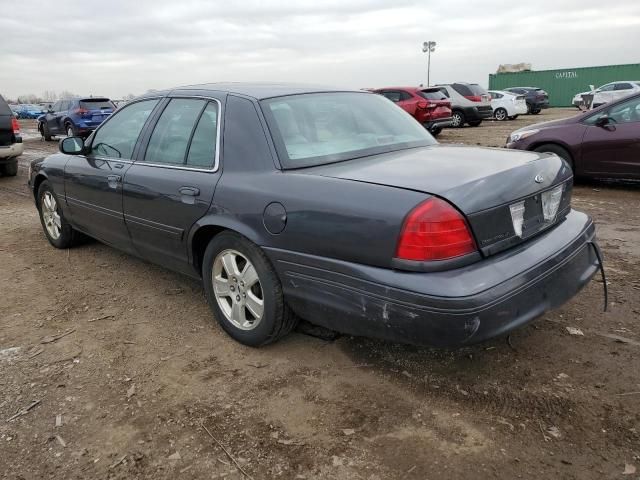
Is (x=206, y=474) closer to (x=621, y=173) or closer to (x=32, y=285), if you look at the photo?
(x=32, y=285)

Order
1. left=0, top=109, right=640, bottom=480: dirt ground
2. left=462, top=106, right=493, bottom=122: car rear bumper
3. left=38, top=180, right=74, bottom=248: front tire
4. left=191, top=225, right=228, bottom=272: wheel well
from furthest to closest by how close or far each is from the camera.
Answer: left=462, top=106, right=493, bottom=122: car rear bumper < left=38, top=180, right=74, bottom=248: front tire < left=191, top=225, right=228, bottom=272: wheel well < left=0, top=109, right=640, bottom=480: dirt ground

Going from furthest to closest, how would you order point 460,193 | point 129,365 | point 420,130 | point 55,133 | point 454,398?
point 55,133, point 420,130, point 129,365, point 454,398, point 460,193

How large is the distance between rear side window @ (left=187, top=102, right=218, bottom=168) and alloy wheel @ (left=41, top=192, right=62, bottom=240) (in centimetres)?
245

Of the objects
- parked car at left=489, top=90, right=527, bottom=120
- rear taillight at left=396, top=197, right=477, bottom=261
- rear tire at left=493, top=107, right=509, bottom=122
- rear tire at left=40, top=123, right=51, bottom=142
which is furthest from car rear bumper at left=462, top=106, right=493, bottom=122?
rear taillight at left=396, top=197, right=477, bottom=261

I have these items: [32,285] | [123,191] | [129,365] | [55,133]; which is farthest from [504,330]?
[55,133]

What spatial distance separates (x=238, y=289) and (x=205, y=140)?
96 centimetres

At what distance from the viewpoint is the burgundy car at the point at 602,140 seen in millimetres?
7141

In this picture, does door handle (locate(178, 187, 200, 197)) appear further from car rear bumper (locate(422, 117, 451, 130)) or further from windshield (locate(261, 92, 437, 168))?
car rear bumper (locate(422, 117, 451, 130))

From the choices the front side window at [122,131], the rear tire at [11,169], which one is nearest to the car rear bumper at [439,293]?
the front side window at [122,131]

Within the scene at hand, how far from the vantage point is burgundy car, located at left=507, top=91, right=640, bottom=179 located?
7141 millimetres

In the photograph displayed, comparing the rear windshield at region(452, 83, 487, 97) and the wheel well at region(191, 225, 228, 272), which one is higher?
the rear windshield at region(452, 83, 487, 97)

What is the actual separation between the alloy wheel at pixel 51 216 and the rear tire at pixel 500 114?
72.4 feet

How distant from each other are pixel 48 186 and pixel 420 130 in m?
3.64

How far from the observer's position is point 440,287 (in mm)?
2324
